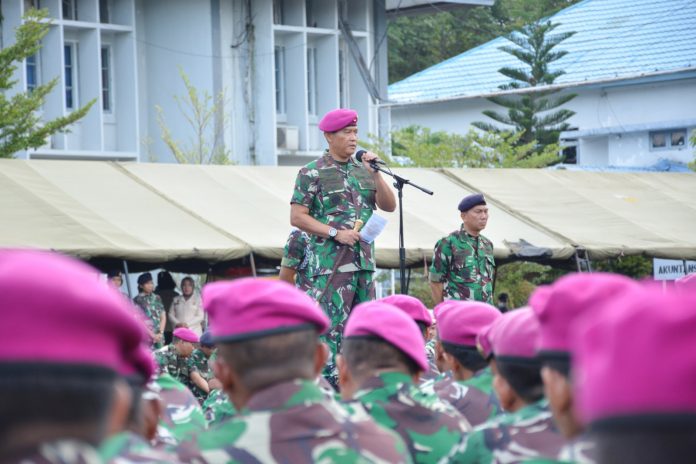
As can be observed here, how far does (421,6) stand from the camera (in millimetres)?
28609

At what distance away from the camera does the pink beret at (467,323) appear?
5.36 m

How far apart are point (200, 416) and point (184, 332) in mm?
7851

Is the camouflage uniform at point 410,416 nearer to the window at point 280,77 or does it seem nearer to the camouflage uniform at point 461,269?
the camouflage uniform at point 461,269

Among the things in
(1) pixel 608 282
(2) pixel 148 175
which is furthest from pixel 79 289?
(2) pixel 148 175

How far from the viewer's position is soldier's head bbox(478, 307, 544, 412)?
3.52 meters

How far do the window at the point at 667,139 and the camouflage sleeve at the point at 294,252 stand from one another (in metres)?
25.7

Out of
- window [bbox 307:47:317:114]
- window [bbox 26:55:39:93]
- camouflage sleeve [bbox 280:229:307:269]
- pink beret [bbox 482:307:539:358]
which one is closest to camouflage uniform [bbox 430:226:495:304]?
camouflage sleeve [bbox 280:229:307:269]

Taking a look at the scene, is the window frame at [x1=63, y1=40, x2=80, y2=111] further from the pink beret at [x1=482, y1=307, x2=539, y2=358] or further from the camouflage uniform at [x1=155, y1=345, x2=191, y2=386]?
the pink beret at [x1=482, y1=307, x2=539, y2=358]

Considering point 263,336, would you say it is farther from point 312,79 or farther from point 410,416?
point 312,79

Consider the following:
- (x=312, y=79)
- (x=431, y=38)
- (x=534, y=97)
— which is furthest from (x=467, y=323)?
(x=431, y=38)

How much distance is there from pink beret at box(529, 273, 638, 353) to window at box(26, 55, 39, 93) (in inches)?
867

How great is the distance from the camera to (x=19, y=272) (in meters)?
1.92

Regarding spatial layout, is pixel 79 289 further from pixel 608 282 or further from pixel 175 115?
pixel 175 115

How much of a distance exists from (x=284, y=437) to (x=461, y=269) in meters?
7.07
